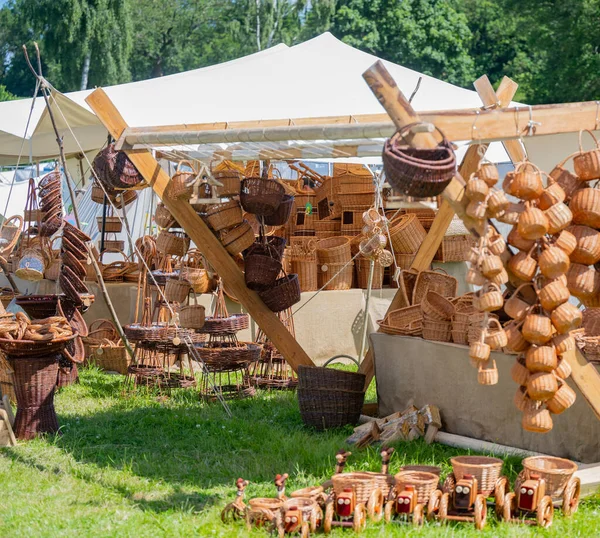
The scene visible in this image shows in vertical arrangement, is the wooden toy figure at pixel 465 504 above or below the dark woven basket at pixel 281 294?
below

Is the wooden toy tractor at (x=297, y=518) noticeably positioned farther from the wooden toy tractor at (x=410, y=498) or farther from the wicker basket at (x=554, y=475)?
the wicker basket at (x=554, y=475)

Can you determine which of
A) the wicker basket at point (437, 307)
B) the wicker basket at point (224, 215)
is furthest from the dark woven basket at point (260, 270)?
the wicker basket at point (437, 307)

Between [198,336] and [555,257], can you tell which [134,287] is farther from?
[555,257]

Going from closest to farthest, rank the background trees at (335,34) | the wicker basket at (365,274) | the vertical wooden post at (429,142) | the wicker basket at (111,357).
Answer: the vertical wooden post at (429,142), the wicker basket at (111,357), the wicker basket at (365,274), the background trees at (335,34)

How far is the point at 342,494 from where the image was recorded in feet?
12.8

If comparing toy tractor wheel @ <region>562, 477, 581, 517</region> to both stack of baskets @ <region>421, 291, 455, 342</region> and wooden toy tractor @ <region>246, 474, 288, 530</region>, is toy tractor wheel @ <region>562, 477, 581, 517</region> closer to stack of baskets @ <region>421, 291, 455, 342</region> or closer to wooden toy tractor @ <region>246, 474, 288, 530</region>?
wooden toy tractor @ <region>246, 474, 288, 530</region>

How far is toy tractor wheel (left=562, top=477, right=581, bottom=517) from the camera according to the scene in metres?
4.02

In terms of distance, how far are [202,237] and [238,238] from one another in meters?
0.26

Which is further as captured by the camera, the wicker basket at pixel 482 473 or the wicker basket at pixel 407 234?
the wicker basket at pixel 407 234

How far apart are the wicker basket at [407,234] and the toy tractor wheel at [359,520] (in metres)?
5.33

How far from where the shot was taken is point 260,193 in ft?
20.2

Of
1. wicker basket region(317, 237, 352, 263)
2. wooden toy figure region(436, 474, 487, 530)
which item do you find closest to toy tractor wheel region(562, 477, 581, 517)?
wooden toy figure region(436, 474, 487, 530)

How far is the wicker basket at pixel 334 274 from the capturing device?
8930 millimetres

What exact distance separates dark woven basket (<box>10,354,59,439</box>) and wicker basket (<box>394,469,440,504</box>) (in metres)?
2.79
